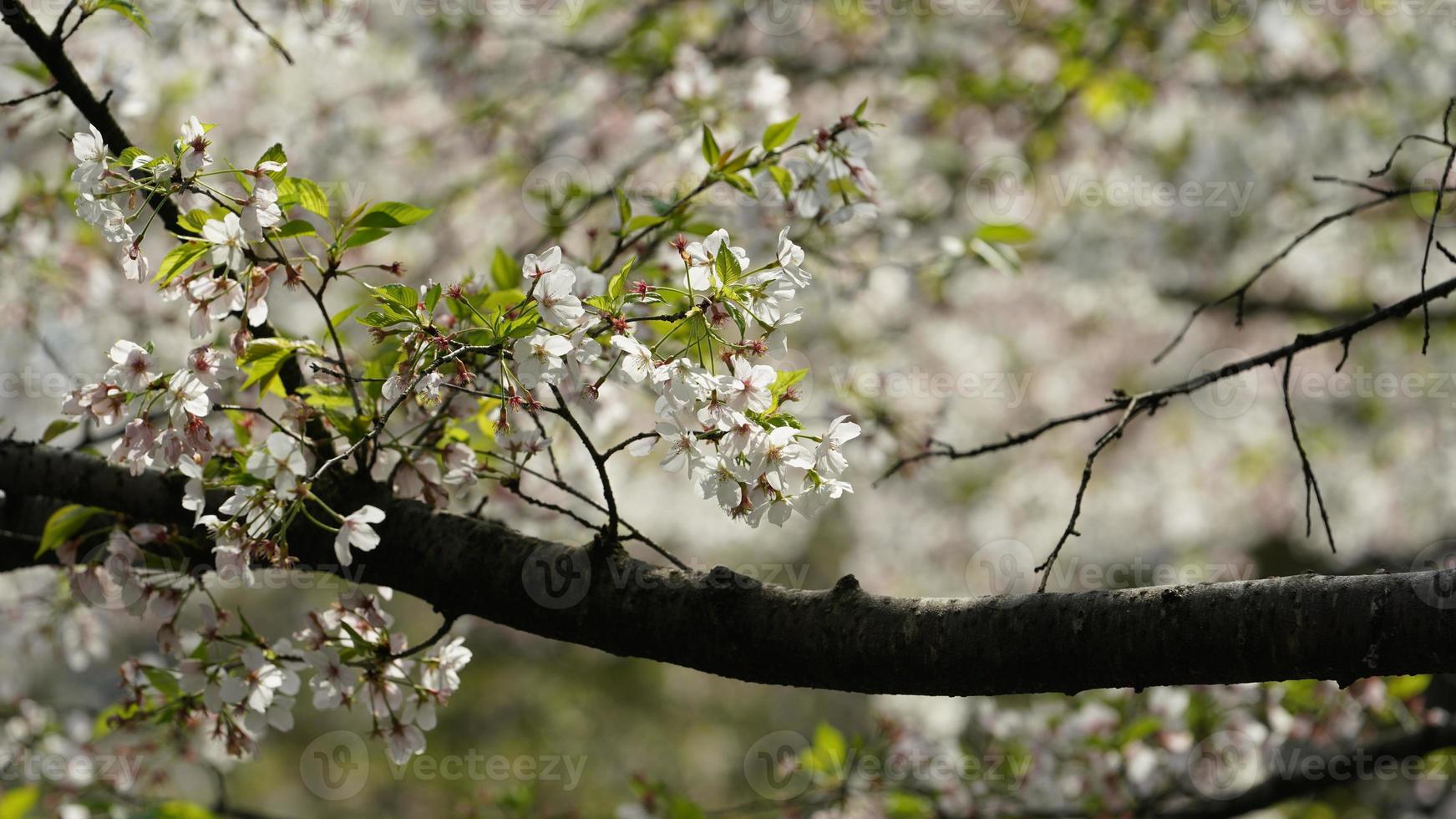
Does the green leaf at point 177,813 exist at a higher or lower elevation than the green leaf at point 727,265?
lower

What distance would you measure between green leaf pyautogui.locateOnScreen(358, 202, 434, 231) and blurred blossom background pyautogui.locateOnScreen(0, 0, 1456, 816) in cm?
54

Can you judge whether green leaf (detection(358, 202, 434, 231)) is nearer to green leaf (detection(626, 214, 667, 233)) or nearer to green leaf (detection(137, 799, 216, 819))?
green leaf (detection(626, 214, 667, 233))

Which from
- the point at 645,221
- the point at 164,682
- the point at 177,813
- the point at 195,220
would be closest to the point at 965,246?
the point at 645,221

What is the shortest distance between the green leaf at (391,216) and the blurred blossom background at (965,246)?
Answer: 1.76ft

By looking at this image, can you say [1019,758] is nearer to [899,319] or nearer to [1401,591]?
[1401,591]

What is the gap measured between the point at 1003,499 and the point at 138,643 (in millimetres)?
10168

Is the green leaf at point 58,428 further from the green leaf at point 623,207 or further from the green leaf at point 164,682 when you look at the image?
the green leaf at point 623,207

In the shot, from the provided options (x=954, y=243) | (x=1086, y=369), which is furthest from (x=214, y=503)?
(x=1086, y=369)

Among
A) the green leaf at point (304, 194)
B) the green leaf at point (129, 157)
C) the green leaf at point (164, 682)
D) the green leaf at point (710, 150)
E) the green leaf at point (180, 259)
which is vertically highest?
the green leaf at point (710, 150)

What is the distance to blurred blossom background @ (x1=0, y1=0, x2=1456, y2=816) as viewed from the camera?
3002 millimetres

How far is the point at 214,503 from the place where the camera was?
165 centimetres

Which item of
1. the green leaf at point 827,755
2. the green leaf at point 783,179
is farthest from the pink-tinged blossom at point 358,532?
the green leaf at point 827,755

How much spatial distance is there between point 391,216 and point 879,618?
0.89 metres

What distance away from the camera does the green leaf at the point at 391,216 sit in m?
1.49
